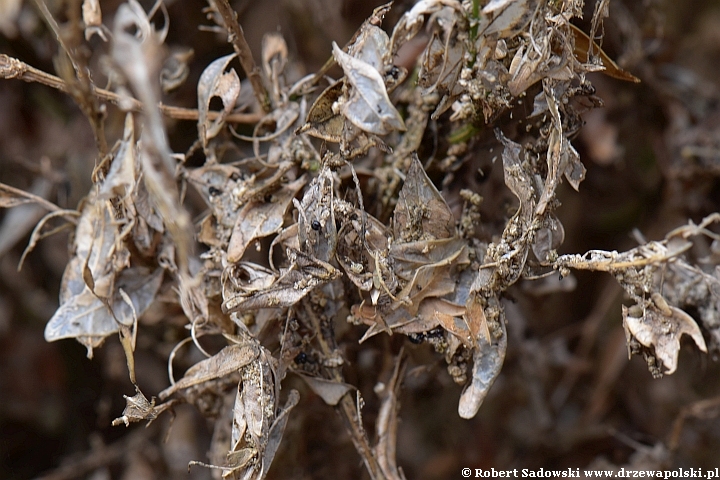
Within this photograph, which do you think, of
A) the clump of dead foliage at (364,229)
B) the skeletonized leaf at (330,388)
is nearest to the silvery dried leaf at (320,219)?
the clump of dead foliage at (364,229)

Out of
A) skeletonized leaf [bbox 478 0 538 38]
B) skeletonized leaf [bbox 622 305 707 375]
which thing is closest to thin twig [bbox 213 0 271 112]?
skeletonized leaf [bbox 478 0 538 38]

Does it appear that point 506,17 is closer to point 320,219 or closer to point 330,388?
point 320,219

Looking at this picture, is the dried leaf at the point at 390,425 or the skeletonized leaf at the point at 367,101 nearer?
the skeletonized leaf at the point at 367,101

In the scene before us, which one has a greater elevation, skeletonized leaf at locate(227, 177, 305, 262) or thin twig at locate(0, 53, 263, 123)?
thin twig at locate(0, 53, 263, 123)

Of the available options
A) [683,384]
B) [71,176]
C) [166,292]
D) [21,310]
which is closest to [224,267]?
[166,292]

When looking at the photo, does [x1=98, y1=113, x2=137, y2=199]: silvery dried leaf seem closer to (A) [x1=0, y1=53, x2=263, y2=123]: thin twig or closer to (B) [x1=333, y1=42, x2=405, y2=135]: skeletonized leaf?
(A) [x1=0, y1=53, x2=263, y2=123]: thin twig

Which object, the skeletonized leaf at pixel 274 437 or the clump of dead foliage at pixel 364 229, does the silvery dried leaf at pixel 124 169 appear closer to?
the clump of dead foliage at pixel 364 229

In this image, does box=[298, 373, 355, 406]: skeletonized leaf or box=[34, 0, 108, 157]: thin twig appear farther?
box=[298, 373, 355, 406]: skeletonized leaf
